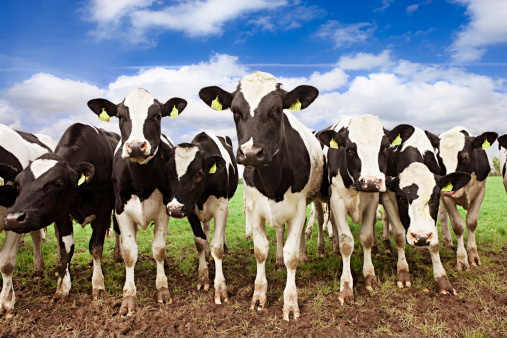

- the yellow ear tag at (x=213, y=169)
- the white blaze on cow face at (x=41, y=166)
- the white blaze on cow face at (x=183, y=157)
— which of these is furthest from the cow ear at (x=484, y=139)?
the white blaze on cow face at (x=41, y=166)

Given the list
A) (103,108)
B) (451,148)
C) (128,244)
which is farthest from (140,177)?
(451,148)

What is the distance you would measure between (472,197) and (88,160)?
757 centimetres

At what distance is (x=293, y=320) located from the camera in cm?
491

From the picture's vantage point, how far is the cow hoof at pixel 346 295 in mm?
5410

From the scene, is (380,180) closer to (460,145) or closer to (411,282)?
(411,282)

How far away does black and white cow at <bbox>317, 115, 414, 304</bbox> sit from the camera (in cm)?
509

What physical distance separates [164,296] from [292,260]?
2160mm

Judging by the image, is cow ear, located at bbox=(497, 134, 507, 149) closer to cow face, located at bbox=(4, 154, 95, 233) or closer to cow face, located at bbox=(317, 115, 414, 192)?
cow face, located at bbox=(317, 115, 414, 192)

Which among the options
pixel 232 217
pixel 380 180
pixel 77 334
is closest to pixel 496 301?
pixel 380 180

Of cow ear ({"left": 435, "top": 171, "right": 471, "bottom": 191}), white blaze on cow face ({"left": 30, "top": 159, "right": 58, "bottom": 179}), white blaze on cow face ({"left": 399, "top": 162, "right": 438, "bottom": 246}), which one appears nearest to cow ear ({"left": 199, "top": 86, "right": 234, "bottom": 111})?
white blaze on cow face ({"left": 30, "top": 159, "right": 58, "bottom": 179})

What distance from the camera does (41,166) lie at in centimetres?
519

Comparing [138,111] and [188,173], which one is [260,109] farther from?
[138,111]

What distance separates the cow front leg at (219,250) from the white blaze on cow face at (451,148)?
426cm

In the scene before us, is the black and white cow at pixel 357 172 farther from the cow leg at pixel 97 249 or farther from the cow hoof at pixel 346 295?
the cow leg at pixel 97 249
